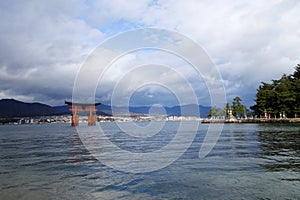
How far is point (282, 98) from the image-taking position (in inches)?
3632

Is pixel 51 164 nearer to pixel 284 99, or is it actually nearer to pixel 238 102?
pixel 284 99

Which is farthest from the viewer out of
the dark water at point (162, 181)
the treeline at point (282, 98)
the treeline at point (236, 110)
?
the treeline at point (236, 110)

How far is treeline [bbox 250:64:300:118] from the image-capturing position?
303 feet

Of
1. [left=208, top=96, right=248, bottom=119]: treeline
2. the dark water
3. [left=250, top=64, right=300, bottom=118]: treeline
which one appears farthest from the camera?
[left=208, top=96, right=248, bottom=119]: treeline

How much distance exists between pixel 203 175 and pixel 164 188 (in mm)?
2897

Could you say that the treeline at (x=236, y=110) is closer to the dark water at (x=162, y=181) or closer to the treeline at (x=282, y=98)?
the treeline at (x=282, y=98)

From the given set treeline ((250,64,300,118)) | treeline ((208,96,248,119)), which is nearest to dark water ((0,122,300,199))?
treeline ((250,64,300,118))

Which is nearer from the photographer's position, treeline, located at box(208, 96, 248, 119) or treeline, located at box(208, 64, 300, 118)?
treeline, located at box(208, 64, 300, 118)

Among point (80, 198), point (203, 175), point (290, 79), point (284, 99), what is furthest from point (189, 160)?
point (290, 79)

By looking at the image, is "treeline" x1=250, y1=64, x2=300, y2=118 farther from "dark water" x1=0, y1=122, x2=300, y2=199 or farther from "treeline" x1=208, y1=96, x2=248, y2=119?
"dark water" x1=0, y1=122, x2=300, y2=199

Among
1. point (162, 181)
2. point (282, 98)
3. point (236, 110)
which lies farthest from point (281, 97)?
point (162, 181)

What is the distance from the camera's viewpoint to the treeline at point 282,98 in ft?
303

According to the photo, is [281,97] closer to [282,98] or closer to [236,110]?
[282,98]

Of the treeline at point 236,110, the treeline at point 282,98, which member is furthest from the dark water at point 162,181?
the treeline at point 236,110
